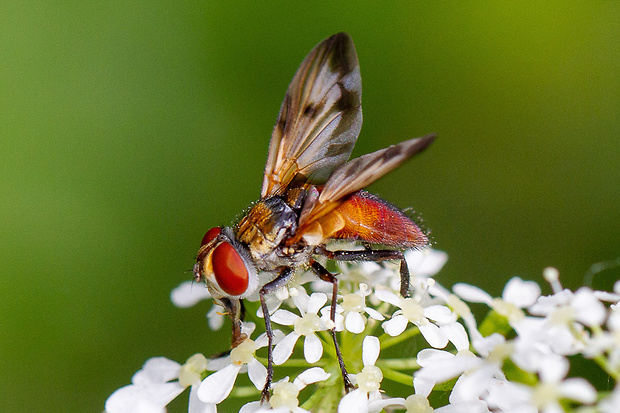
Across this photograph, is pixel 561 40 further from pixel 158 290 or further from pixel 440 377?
pixel 440 377

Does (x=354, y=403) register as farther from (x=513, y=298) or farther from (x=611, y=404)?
(x=611, y=404)

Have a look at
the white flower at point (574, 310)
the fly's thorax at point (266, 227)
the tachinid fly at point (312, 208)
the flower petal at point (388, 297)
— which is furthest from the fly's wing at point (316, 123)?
A: the white flower at point (574, 310)

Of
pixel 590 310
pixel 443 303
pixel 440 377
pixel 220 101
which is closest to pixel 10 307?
pixel 220 101

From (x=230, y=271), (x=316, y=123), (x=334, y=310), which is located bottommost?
(x=334, y=310)

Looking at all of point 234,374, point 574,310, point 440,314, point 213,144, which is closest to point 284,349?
point 234,374

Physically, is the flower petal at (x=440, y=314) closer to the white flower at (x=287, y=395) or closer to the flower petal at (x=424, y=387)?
the flower petal at (x=424, y=387)

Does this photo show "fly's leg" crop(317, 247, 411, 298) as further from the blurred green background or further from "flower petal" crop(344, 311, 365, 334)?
the blurred green background

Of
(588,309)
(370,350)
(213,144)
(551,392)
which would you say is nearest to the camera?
(551,392)
